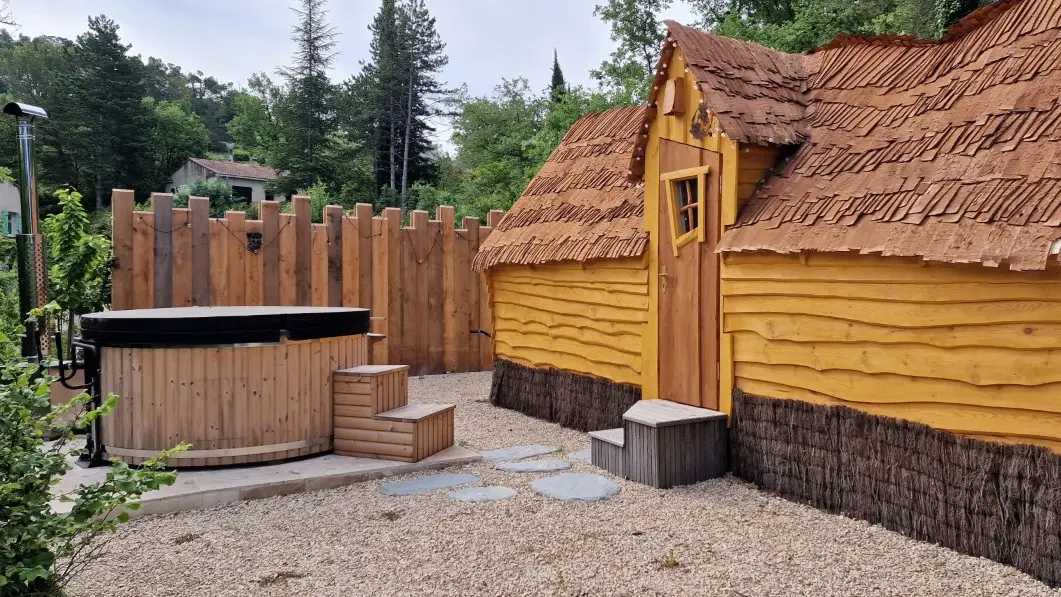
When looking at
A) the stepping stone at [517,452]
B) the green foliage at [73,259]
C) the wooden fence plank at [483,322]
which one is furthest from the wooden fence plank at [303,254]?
the stepping stone at [517,452]

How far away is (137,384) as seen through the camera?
5.45m

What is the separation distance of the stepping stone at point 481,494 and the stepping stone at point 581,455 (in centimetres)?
114

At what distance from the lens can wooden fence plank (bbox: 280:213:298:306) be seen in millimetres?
9359

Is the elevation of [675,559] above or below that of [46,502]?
below

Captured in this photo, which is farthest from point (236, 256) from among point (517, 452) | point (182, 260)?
point (517, 452)

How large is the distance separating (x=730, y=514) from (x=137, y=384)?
14.6ft

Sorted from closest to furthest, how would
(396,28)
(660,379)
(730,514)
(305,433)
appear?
(730,514), (305,433), (660,379), (396,28)

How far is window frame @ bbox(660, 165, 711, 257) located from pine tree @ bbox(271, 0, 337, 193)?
29976 millimetres

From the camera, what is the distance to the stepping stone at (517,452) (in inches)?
252

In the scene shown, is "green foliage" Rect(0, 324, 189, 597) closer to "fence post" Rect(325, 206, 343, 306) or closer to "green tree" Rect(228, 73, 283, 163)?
"fence post" Rect(325, 206, 343, 306)

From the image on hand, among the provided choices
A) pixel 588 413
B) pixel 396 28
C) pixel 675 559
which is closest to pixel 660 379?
pixel 588 413

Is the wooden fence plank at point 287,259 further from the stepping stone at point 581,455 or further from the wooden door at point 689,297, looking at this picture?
the wooden door at point 689,297

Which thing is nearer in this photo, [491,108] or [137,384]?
[137,384]

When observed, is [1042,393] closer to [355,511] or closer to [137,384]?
[355,511]
